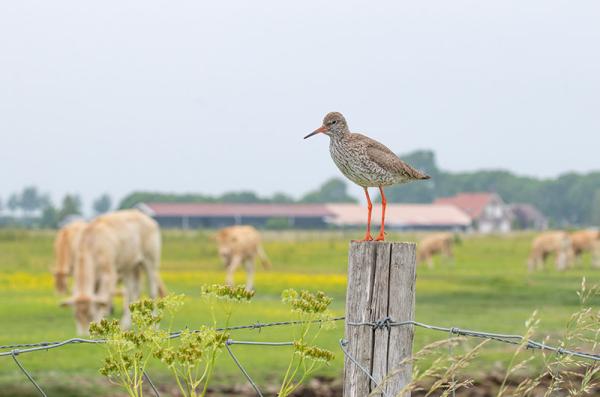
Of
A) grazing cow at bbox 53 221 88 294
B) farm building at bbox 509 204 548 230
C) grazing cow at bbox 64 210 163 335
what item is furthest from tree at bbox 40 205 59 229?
grazing cow at bbox 64 210 163 335

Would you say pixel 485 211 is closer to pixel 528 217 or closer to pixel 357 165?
pixel 528 217

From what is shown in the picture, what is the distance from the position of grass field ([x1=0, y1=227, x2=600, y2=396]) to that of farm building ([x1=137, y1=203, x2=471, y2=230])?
54.3 meters

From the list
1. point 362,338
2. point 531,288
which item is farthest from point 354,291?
point 531,288

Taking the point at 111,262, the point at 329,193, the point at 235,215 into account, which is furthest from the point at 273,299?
the point at 329,193

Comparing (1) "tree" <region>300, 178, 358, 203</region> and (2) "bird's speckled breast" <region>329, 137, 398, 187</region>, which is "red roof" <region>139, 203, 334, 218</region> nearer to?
(1) "tree" <region>300, 178, 358, 203</region>

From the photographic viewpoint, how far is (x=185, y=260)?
46.5 metres

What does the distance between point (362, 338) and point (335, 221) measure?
368 feet

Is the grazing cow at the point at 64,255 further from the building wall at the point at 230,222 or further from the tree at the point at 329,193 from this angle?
the tree at the point at 329,193

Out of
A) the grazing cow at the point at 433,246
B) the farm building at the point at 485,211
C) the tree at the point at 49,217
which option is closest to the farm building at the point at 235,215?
the tree at the point at 49,217

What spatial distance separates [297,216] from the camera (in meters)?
117

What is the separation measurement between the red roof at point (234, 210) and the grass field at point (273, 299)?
5374 cm

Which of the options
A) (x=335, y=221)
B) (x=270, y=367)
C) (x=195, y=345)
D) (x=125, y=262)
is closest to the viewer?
(x=195, y=345)

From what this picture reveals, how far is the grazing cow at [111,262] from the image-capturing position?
17266 mm

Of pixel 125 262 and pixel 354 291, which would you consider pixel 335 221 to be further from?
pixel 354 291
